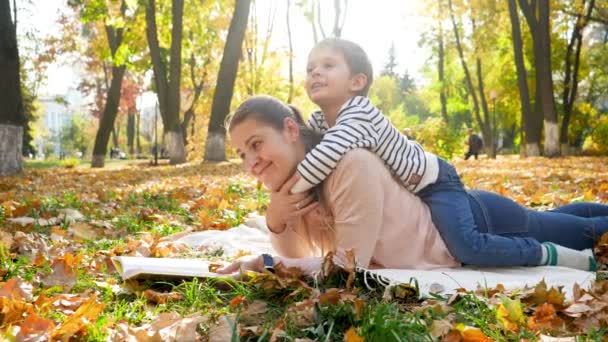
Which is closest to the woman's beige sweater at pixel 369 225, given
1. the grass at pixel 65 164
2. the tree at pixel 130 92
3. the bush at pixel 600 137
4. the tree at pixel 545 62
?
the tree at pixel 545 62

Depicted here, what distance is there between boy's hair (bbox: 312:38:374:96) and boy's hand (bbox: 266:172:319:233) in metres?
0.66

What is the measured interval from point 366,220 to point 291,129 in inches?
22.4

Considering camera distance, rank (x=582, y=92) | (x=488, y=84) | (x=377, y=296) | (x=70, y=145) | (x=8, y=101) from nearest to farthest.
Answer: (x=377, y=296) < (x=8, y=101) < (x=488, y=84) < (x=582, y=92) < (x=70, y=145)

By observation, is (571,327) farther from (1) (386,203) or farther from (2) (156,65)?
(2) (156,65)

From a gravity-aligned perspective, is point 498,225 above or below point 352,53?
below

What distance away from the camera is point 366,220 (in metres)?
2.60

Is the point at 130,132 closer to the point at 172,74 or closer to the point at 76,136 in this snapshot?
the point at 76,136

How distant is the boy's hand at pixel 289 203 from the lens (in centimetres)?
284

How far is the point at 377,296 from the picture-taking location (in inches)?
93.0

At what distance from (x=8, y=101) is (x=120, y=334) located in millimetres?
8276

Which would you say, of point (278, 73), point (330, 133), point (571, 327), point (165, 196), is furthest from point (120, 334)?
point (278, 73)

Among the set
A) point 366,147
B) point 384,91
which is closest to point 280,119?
point 366,147

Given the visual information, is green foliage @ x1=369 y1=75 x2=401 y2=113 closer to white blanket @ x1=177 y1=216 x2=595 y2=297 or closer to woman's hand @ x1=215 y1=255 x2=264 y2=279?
white blanket @ x1=177 y1=216 x2=595 y2=297

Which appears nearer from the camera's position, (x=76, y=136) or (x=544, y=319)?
(x=544, y=319)
